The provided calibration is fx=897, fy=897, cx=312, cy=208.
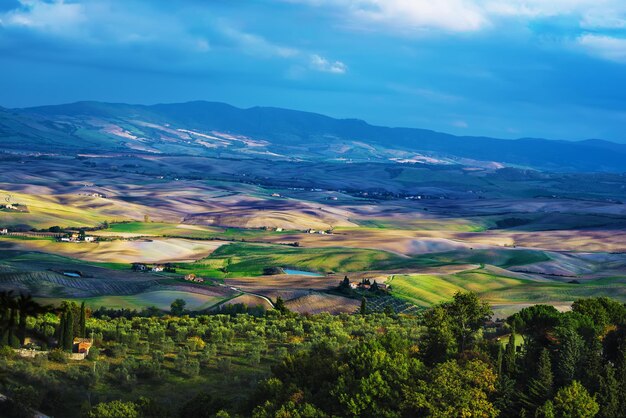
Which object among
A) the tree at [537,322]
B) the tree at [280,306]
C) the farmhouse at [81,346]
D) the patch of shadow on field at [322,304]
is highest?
the tree at [537,322]

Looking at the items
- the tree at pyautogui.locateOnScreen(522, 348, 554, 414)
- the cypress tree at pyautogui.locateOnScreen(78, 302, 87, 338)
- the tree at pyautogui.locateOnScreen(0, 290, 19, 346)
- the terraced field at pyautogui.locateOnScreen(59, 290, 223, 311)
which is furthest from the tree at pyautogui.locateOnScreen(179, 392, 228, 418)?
the terraced field at pyautogui.locateOnScreen(59, 290, 223, 311)

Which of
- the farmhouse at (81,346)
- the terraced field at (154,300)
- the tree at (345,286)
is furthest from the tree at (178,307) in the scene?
the farmhouse at (81,346)

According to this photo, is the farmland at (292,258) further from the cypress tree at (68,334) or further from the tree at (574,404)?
the tree at (574,404)

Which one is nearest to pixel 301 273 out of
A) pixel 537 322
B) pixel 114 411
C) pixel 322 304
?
pixel 322 304

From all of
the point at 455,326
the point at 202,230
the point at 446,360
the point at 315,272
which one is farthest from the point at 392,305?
the point at 202,230

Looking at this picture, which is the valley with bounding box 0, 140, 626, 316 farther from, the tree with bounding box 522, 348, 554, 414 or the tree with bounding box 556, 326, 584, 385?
the tree with bounding box 522, 348, 554, 414

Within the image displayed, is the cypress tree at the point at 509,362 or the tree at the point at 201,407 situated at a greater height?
the cypress tree at the point at 509,362

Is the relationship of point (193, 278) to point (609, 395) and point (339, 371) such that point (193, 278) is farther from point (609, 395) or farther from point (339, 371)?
point (609, 395)

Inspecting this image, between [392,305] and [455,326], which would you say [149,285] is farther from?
[455,326]
